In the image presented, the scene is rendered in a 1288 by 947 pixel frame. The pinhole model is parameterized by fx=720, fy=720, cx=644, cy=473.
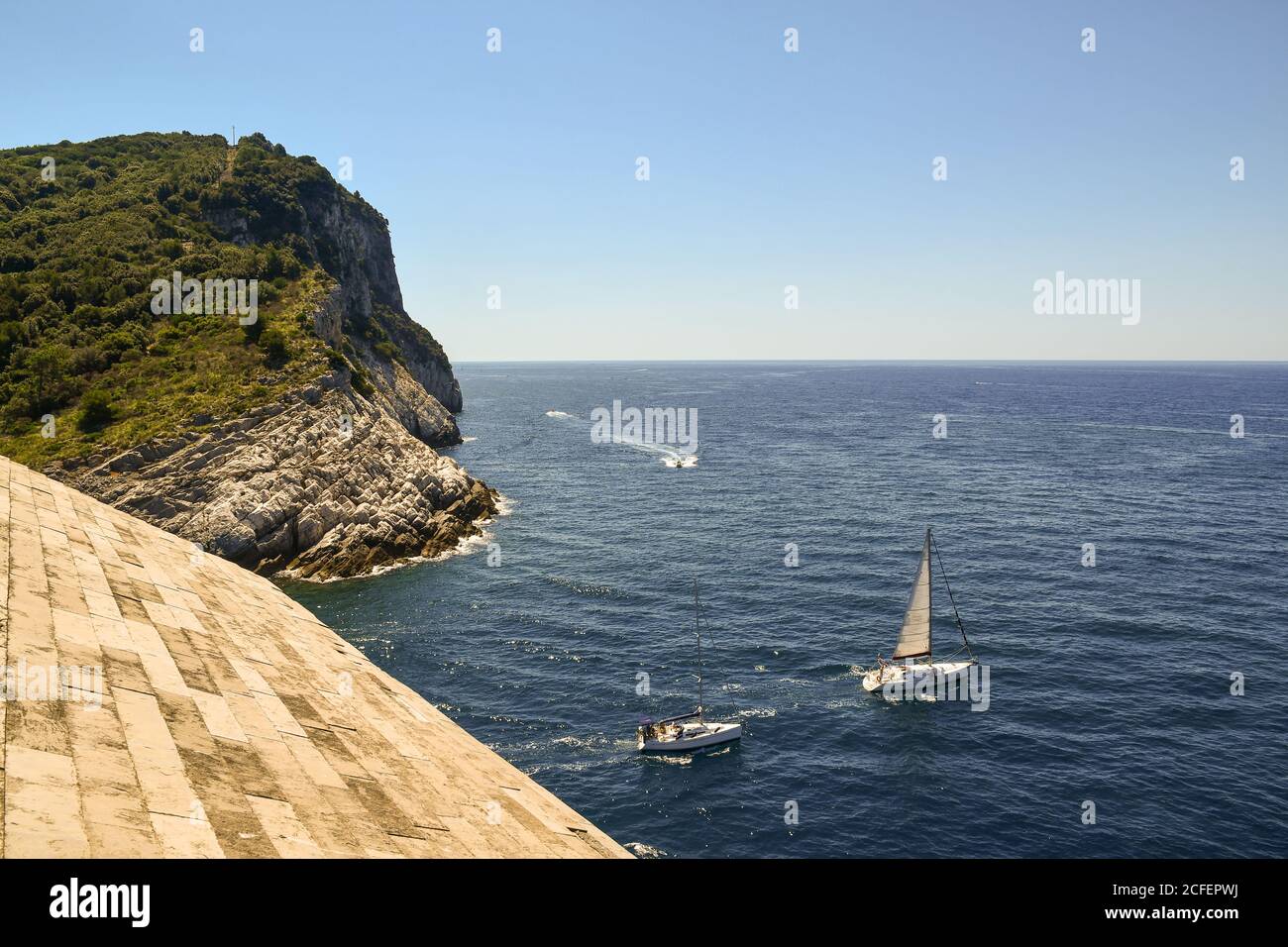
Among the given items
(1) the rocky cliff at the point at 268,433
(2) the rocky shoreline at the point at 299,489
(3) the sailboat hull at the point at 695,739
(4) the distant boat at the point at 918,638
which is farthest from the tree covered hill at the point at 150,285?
(4) the distant boat at the point at 918,638

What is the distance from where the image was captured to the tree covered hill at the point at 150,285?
6612 centimetres

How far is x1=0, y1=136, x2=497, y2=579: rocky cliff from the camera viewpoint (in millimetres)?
60000

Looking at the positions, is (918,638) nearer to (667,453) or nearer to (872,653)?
(872,653)

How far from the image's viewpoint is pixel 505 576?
64.6 metres

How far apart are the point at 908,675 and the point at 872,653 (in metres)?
4.48

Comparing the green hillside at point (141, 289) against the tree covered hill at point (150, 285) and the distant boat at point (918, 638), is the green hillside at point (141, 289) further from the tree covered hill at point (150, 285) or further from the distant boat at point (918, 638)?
the distant boat at point (918, 638)

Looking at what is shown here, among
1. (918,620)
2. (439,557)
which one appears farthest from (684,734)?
(439,557)

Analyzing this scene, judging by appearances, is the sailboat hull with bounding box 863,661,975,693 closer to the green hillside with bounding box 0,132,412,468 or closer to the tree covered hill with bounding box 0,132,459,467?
the tree covered hill with bounding box 0,132,459,467

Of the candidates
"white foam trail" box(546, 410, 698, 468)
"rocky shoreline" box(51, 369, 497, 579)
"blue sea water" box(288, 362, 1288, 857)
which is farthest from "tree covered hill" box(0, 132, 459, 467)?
"white foam trail" box(546, 410, 698, 468)

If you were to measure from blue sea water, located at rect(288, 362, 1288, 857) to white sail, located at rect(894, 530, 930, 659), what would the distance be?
3.60m

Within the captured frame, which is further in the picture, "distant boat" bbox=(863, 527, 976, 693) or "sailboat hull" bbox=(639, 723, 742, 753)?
"distant boat" bbox=(863, 527, 976, 693)
